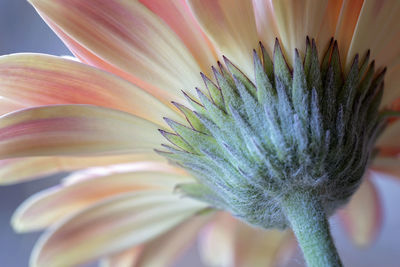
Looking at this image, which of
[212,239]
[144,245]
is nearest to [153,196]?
[144,245]

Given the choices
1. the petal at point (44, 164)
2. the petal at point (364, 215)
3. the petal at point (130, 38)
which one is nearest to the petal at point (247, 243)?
the petal at point (364, 215)

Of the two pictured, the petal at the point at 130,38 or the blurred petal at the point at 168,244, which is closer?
the petal at the point at 130,38

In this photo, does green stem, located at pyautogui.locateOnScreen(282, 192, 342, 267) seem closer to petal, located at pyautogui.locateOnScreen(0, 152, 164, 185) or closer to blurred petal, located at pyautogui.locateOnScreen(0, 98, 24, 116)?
petal, located at pyautogui.locateOnScreen(0, 152, 164, 185)

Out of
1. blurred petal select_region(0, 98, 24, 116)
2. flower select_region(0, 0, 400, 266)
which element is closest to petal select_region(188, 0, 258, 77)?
flower select_region(0, 0, 400, 266)

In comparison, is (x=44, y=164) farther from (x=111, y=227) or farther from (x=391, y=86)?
(x=391, y=86)

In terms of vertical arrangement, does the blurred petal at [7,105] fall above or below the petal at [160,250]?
above

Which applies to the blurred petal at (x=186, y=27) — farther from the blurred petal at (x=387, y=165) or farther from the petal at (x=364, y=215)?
the petal at (x=364, y=215)

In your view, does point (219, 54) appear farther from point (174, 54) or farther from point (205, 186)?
point (205, 186)

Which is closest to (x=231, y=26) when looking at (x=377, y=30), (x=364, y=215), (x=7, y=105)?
(x=377, y=30)
